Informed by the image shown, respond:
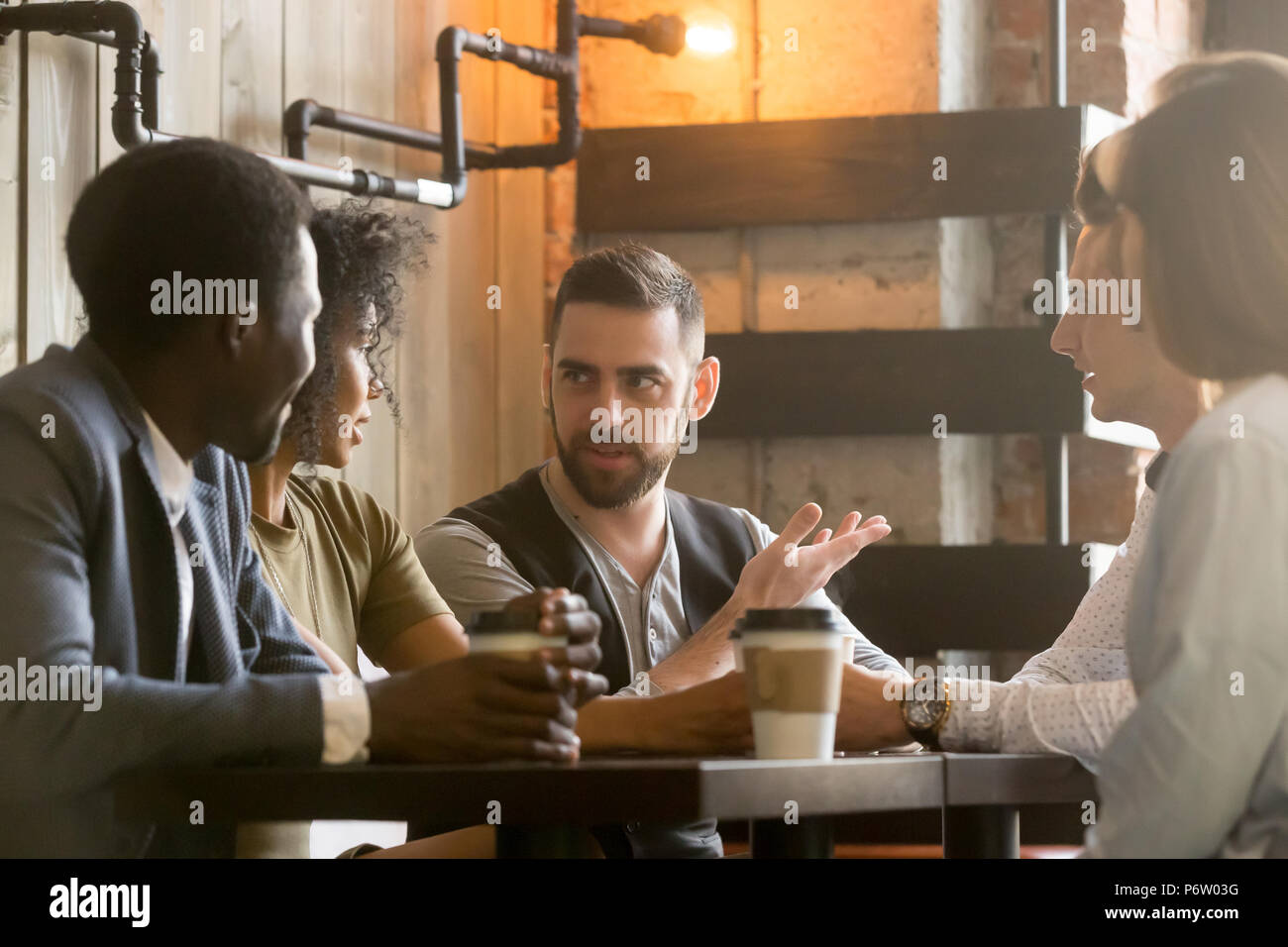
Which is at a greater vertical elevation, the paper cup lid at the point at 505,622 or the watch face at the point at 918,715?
the paper cup lid at the point at 505,622

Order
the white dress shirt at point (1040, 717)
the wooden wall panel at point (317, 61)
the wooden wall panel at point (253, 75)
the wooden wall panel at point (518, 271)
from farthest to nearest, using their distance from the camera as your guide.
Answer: the wooden wall panel at point (518, 271) → the wooden wall panel at point (317, 61) → the wooden wall panel at point (253, 75) → the white dress shirt at point (1040, 717)

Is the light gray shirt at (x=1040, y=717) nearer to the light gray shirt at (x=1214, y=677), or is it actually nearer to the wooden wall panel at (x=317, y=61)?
the light gray shirt at (x=1214, y=677)

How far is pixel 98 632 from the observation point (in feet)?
3.76

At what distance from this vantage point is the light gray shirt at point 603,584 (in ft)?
6.18

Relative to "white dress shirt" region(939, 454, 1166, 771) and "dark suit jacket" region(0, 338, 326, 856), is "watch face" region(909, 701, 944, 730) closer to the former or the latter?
"white dress shirt" region(939, 454, 1166, 771)

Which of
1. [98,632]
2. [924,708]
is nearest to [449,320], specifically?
[924,708]

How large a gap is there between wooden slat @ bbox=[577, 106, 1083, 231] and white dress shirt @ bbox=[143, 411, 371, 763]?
173 cm

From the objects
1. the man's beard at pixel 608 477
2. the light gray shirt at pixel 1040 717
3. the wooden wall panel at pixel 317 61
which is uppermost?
the wooden wall panel at pixel 317 61

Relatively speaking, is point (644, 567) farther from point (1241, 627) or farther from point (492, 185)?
point (492, 185)

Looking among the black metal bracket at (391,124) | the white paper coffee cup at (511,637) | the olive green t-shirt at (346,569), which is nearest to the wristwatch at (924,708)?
the white paper coffee cup at (511,637)

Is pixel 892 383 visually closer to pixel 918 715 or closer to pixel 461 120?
pixel 461 120

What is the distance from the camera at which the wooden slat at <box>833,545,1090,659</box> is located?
110 inches

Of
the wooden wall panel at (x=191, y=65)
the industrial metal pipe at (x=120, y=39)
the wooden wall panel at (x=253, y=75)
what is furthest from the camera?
the wooden wall panel at (x=253, y=75)

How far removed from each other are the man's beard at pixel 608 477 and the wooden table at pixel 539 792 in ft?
2.76
